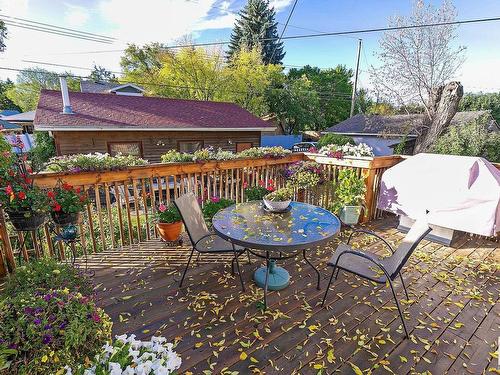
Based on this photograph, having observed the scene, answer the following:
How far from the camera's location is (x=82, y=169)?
2824 mm

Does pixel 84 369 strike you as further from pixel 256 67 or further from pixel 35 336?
pixel 256 67

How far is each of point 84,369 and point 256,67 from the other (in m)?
19.3

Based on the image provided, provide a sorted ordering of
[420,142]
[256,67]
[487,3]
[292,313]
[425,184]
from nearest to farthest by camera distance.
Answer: [292,313]
[425,184]
[487,3]
[420,142]
[256,67]

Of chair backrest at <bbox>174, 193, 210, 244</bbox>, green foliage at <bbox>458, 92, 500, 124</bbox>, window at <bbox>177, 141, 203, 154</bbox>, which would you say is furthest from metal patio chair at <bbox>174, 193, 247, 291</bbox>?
green foliage at <bbox>458, 92, 500, 124</bbox>

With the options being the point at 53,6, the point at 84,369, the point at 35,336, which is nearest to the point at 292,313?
the point at 84,369

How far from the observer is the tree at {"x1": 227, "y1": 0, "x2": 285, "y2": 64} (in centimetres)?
2175

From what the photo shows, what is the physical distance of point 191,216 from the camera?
273 centimetres

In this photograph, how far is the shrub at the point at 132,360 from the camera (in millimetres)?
986

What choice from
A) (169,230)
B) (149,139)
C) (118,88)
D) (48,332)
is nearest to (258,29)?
(118,88)

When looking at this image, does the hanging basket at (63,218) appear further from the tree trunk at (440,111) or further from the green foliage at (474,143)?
the tree trunk at (440,111)

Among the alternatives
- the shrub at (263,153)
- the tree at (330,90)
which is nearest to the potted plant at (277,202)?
the shrub at (263,153)

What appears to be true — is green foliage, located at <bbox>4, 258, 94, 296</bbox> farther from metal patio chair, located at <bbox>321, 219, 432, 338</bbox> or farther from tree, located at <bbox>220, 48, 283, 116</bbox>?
tree, located at <bbox>220, 48, 283, 116</bbox>

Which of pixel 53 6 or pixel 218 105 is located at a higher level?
pixel 53 6

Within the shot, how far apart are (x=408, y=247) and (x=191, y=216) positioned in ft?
6.73
